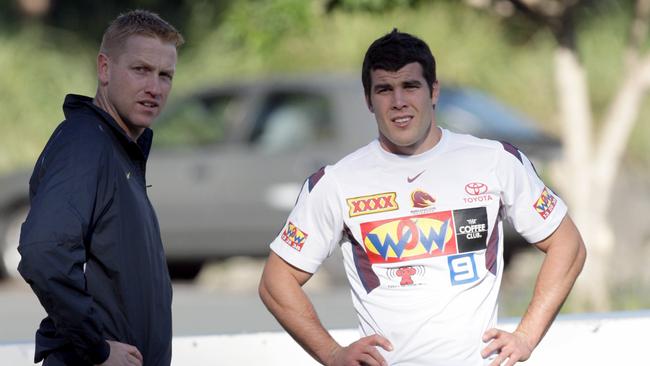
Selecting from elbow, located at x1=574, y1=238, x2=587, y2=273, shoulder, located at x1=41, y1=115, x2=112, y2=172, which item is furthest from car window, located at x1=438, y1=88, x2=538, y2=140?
shoulder, located at x1=41, y1=115, x2=112, y2=172

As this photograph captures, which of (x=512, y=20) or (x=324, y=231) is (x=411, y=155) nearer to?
(x=324, y=231)

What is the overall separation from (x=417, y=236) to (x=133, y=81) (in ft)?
3.09

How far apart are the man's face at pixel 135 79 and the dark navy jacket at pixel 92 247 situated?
0.27 feet

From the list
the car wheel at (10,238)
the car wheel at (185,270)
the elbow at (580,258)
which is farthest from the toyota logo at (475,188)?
the car wheel at (185,270)

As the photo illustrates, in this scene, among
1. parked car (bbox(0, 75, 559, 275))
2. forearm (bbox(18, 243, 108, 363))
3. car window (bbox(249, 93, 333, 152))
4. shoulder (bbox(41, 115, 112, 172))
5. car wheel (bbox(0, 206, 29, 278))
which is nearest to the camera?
forearm (bbox(18, 243, 108, 363))

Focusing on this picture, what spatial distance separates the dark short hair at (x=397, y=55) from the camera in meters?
4.41

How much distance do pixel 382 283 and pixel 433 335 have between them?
214mm

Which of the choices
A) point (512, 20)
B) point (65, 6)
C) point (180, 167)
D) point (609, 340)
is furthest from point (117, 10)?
point (609, 340)

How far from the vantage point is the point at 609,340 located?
5250 millimetres

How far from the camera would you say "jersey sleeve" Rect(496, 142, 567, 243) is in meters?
4.44

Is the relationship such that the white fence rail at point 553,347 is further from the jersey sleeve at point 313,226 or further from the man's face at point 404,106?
the man's face at point 404,106

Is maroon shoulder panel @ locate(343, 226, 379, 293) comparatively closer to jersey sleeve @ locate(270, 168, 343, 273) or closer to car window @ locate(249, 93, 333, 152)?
jersey sleeve @ locate(270, 168, 343, 273)

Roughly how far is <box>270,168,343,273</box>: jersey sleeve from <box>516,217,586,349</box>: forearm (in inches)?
24.2

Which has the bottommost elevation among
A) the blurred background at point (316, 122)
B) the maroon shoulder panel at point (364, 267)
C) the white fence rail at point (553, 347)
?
the blurred background at point (316, 122)
